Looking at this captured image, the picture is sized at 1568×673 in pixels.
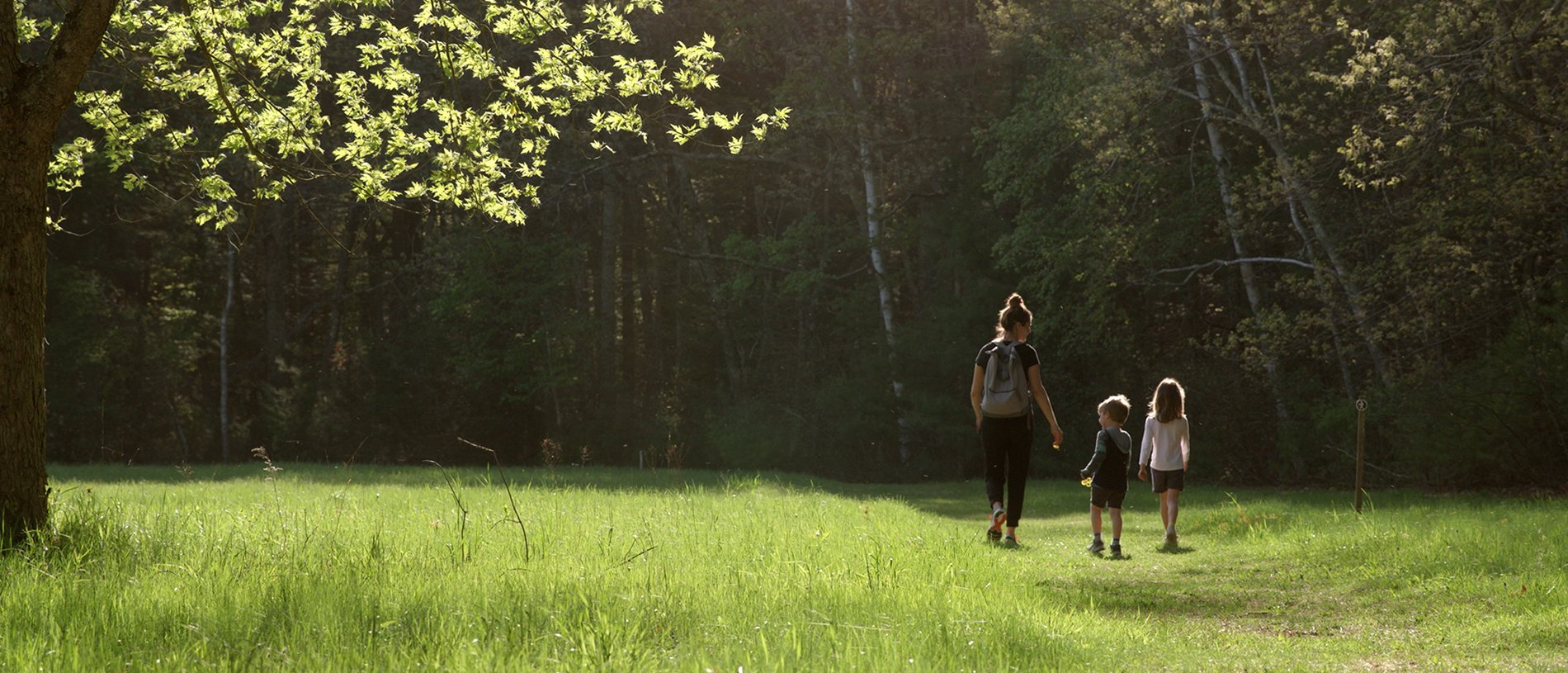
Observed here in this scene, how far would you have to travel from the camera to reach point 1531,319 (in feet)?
63.7

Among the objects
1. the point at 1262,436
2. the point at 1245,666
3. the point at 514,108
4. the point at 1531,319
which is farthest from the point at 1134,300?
the point at 1245,666

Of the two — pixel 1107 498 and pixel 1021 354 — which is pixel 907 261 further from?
pixel 1021 354

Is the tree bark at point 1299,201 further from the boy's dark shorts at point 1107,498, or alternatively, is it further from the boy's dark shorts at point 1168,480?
the boy's dark shorts at point 1107,498

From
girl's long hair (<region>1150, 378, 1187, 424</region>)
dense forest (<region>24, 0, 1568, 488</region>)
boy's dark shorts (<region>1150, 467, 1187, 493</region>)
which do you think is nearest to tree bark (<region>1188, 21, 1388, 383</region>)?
dense forest (<region>24, 0, 1568, 488</region>)

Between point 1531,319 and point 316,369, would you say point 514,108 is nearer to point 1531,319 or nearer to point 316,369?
point 1531,319

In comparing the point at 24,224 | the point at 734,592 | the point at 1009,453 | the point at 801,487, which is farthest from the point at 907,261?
the point at 734,592

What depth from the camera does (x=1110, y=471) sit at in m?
12.2

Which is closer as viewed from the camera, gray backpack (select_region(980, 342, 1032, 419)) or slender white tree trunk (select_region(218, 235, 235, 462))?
gray backpack (select_region(980, 342, 1032, 419))

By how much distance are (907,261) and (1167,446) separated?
70.1ft

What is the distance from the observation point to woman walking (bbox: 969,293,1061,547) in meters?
11.2

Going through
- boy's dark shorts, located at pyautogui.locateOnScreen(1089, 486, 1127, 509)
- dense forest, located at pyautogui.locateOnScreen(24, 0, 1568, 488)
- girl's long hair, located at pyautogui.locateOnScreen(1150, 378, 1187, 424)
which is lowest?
boy's dark shorts, located at pyautogui.locateOnScreen(1089, 486, 1127, 509)

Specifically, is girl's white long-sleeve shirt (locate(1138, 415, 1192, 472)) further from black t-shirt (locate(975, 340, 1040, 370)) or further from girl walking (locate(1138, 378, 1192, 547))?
black t-shirt (locate(975, 340, 1040, 370))

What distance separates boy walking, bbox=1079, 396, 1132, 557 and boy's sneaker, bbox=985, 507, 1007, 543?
2.81ft

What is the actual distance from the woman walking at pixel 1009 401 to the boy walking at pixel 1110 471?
92 centimetres
